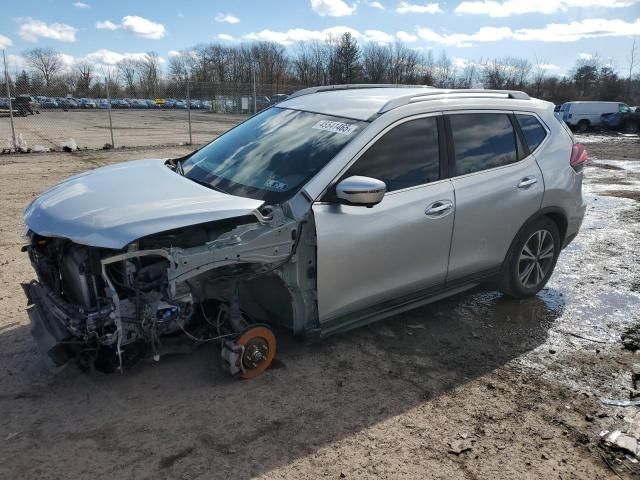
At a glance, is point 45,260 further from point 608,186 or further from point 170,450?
point 608,186

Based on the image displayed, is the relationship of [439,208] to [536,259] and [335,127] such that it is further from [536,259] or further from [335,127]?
[536,259]

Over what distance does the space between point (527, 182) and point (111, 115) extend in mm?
29643

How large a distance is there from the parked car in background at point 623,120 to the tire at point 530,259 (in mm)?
32798

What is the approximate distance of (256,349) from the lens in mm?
3422

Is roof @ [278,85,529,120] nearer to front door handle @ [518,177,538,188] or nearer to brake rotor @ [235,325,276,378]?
front door handle @ [518,177,538,188]

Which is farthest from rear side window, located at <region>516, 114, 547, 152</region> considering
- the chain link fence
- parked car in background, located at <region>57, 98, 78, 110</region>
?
parked car in background, located at <region>57, 98, 78, 110</region>

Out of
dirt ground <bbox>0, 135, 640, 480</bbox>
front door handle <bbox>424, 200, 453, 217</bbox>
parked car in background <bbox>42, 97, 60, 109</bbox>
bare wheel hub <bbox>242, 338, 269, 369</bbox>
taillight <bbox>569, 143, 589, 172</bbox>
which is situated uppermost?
parked car in background <bbox>42, 97, 60, 109</bbox>

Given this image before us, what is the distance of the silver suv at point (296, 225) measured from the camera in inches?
119

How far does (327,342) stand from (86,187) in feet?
6.77

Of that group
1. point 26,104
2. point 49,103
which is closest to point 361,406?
point 26,104

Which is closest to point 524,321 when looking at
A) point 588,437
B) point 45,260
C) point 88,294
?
point 588,437

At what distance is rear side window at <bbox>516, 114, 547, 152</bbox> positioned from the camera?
4.54m

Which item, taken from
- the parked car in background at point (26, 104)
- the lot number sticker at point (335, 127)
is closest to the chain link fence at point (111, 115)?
the parked car in background at point (26, 104)

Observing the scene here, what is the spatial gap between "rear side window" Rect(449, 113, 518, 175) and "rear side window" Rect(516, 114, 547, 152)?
158mm
